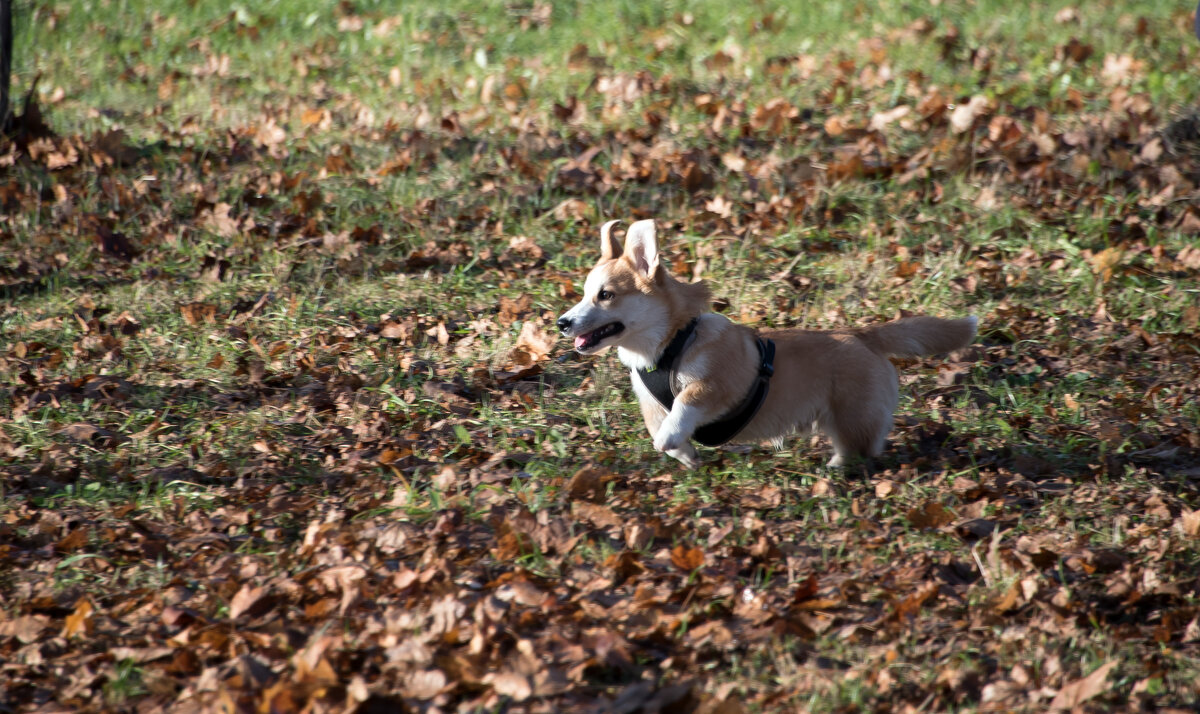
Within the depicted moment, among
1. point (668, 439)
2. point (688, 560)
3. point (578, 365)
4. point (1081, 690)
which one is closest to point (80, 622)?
Result: point (688, 560)

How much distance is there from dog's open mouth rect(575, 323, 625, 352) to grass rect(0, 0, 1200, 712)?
59cm

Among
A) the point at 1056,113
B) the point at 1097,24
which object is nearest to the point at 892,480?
the point at 1056,113

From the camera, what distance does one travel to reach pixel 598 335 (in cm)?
411

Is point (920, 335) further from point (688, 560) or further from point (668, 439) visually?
point (688, 560)

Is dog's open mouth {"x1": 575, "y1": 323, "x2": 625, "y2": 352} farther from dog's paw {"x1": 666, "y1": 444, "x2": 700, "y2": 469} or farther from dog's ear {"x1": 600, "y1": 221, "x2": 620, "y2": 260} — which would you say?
dog's paw {"x1": 666, "y1": 444, "x2": 700, "y2": 469}

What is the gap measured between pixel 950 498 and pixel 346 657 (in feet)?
7.84

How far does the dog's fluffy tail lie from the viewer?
14.6ft

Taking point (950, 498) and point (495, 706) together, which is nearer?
point (495, 706)

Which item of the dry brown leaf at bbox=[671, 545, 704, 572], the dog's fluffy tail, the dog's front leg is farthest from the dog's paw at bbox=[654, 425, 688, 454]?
the dog's fluffy tail

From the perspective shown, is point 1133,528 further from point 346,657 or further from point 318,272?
point 318,272

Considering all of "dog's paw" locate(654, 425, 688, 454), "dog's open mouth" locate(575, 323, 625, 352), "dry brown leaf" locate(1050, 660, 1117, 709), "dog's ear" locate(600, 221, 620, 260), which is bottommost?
"dry brown leaf" locate(1050, 660, 1117, 709)

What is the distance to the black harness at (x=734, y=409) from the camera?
4188mm

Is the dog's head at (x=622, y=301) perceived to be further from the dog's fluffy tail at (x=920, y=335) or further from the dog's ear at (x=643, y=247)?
the dog's fluffy tail at (x=920, y=335)

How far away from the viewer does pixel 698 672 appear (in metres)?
3.19
